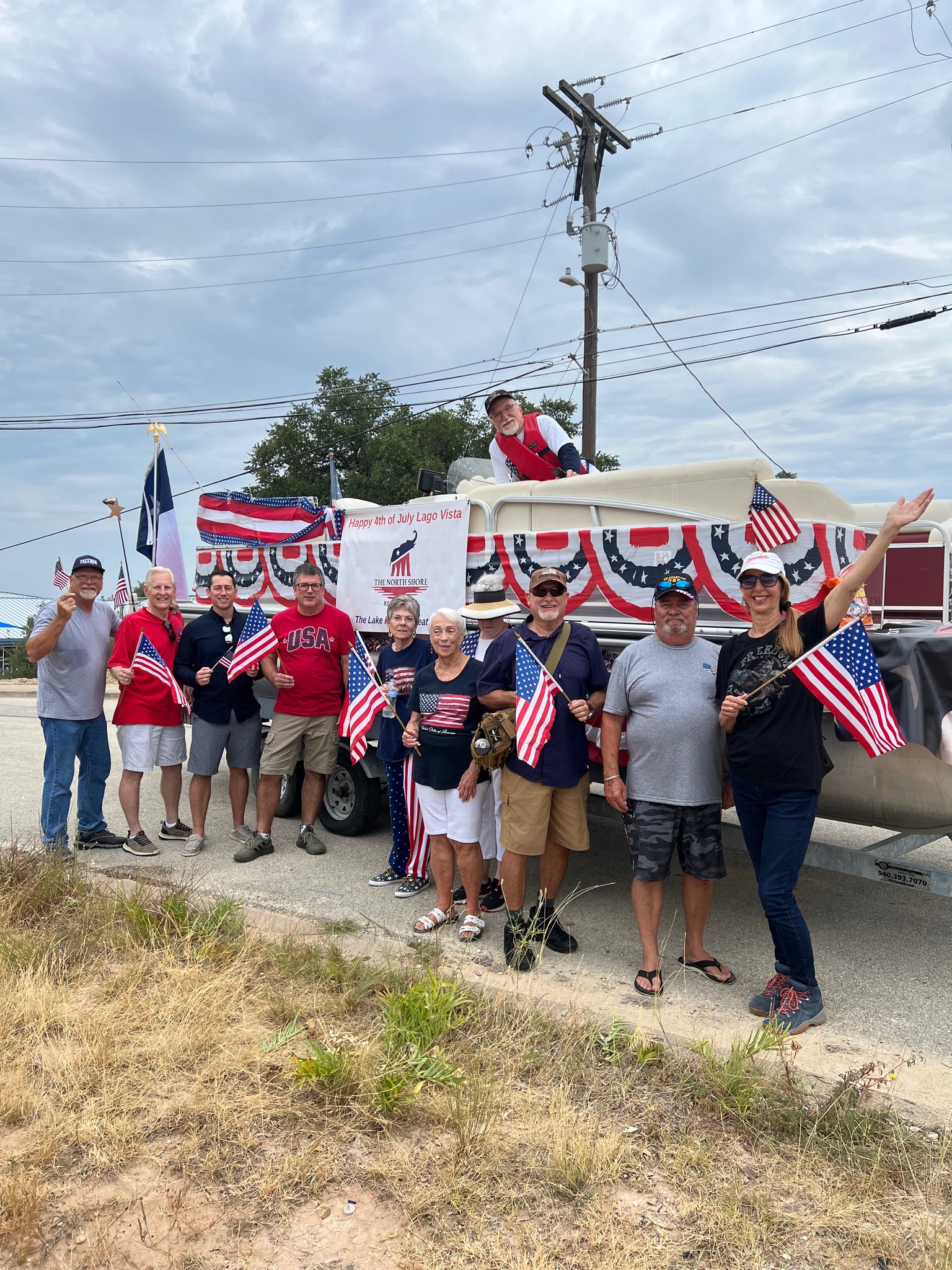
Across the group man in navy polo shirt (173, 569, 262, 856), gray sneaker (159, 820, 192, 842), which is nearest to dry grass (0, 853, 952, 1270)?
man in navy polo shirt (173, 569, 262, 856)

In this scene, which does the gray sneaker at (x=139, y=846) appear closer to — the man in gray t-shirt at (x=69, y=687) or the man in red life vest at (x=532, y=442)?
the man in gray t-shirt at (x=69, y=687)

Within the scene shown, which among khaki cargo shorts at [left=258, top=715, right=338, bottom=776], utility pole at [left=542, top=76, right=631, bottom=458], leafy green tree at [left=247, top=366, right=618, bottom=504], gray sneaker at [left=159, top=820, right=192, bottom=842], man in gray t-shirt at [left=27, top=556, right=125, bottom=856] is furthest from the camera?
leafy green tree at [left=247, top=366, right=618, bottom=504]

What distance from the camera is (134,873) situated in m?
6.18

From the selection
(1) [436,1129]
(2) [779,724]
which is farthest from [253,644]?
(1) [436,1129]

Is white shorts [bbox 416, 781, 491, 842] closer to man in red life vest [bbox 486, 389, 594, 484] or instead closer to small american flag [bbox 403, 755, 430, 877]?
small american flag [bbox 403, 755, 430, 877]

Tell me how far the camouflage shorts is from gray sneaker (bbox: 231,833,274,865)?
334 cm

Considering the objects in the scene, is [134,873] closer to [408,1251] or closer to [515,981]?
[515,981]

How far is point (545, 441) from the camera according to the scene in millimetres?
6953

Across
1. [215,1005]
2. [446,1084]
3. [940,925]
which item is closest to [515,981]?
[446,1084]

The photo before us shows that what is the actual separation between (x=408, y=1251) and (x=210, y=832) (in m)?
5.33

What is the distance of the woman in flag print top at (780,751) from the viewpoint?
3.99 meters

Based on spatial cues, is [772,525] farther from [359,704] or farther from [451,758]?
[359,704]

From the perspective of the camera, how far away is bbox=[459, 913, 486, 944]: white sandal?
511cm

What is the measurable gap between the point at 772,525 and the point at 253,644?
3.58 meters
